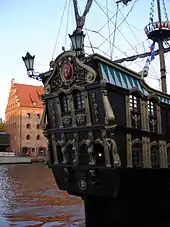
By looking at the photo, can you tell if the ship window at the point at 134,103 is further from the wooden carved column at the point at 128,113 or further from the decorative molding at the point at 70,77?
the decorative molding at the point at 70,77

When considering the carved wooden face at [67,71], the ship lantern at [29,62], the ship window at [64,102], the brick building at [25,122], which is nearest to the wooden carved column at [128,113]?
the carved wooden face at [67,71]

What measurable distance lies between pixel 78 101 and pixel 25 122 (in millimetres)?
49007

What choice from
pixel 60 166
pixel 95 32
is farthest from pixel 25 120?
pixel 60 166

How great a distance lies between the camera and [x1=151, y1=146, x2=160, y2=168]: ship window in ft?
29.4

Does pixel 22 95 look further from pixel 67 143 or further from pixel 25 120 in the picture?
pixel 67 143

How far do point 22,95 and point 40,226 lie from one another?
49208 mm

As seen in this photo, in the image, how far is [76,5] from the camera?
1216 centimetres

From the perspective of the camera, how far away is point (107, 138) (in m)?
7.95

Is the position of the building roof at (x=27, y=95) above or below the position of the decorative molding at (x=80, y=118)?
above

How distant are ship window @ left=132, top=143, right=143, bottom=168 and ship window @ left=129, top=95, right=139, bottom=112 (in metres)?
0.89

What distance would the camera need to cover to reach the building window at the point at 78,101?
336 inches

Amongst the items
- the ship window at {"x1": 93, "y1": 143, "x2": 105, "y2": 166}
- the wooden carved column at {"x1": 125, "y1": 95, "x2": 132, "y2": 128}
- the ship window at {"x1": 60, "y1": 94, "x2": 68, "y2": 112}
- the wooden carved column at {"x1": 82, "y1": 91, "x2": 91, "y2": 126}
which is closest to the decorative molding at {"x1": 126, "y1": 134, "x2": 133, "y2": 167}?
the wooden carved column at {"x1": 125, "y1": 95, "x2": 132, "y2": 128}

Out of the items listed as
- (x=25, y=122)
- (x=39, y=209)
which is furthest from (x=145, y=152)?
(x=25, y=122)

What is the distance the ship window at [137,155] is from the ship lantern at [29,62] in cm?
351
